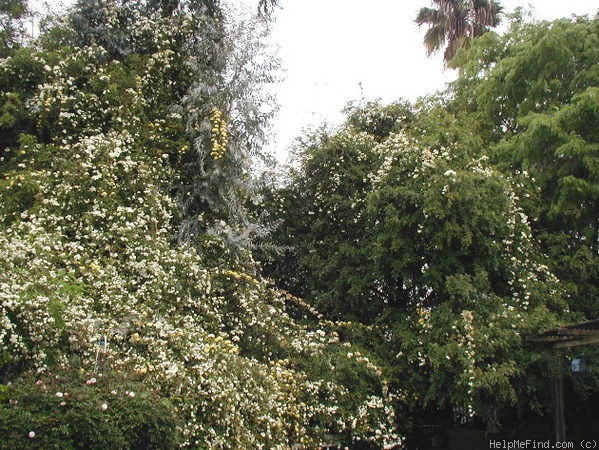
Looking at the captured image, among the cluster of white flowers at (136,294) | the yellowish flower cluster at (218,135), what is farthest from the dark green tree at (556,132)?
the yellowish flower cluster at (218,135)

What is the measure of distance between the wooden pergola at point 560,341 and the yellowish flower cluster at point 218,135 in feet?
17.3

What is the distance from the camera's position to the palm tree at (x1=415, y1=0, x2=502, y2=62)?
50.2 ft

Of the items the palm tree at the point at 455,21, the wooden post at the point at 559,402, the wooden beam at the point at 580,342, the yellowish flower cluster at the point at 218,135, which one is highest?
the palm tree at the point at 455,21

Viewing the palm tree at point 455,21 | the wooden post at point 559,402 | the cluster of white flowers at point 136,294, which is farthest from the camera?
the palm tree at point 455,21

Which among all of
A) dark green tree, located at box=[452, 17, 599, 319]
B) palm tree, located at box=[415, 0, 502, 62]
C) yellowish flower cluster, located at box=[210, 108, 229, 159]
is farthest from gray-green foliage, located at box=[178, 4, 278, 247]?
palm tree, located at box=[415, 0, 502, 62]

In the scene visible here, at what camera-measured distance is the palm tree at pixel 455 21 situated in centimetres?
1530

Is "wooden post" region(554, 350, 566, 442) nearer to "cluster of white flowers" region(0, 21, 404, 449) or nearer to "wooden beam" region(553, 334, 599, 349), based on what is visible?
"wooden beam" region(553, 334, 599, 349)

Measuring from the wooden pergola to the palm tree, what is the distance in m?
8.45

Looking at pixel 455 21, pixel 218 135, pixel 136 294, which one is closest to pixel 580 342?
pixel 136 294

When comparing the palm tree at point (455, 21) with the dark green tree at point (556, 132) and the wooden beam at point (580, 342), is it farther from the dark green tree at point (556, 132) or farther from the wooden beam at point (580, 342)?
the wooden beam at point (580, 342)

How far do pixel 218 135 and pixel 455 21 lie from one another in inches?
332

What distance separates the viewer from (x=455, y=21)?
15.6 meters

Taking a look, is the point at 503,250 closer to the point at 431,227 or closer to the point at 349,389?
the point at 431,227

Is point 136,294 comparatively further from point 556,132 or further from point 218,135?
point 556,132
